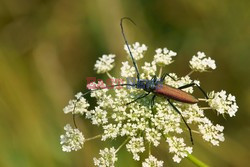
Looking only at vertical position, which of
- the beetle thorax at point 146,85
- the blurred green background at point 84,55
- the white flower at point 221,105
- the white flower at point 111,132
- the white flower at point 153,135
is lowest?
the white flower at point 153,135

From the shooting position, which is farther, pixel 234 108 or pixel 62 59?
pixel 62 59

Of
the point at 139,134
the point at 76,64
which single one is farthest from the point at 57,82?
the point at 139,134

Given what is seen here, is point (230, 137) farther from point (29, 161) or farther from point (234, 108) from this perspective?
point (29, 161)

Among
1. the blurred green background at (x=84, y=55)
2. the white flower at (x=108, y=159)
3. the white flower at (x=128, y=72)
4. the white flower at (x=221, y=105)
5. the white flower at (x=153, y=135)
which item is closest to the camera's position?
the white flower at (x=153, y=135)

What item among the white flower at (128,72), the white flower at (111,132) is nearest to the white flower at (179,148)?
the white flower at (111,132)

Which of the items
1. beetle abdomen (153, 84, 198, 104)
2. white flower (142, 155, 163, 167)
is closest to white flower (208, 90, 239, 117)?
beetle abdomen (153, 84, 198, 104)

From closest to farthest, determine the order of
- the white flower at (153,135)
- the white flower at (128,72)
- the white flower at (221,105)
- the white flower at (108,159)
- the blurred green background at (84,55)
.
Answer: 1. the white flower at (153,135)
2. the white flower at (108,159)
3. the white flower at (221,105)
4. the white flower at (128,72)
5. the blurred green background at (84,55)

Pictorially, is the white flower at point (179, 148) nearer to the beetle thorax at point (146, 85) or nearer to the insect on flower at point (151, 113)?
the insect on flower at point (151, 113)
